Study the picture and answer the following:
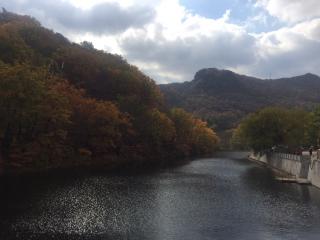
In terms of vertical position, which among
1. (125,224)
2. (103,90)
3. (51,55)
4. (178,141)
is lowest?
(125,224)

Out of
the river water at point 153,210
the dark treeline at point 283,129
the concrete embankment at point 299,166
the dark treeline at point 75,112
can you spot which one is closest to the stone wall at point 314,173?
the concrete embankment at point 299,166

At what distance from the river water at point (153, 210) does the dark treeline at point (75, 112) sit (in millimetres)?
13831

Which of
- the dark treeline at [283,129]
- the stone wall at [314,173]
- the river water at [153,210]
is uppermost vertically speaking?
the dark treeline at [283,129]

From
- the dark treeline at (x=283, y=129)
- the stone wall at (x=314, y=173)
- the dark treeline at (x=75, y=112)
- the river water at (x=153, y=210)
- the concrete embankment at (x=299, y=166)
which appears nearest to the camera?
the river water at (x=153, y=210)

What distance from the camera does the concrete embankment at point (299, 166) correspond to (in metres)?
65.5

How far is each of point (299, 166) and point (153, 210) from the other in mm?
39000

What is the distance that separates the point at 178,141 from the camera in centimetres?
14950

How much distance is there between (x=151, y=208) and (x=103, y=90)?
89.0 metres

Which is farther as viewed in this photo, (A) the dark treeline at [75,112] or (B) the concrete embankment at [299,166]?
(A) the dark treeline at [75,112]

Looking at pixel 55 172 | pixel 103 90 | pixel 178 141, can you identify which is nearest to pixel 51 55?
pixel 103 90

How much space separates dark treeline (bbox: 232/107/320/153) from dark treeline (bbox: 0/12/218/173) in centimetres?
2511

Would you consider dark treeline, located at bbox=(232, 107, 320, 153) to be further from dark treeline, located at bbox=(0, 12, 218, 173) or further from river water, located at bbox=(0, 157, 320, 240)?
river water, located at bbox=(0, 157, 320, 240)

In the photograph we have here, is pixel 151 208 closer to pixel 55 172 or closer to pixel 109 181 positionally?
pixel 109 181

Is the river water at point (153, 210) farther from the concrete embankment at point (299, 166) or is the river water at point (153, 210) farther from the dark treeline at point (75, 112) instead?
the dark treeline at point (75, 112)
